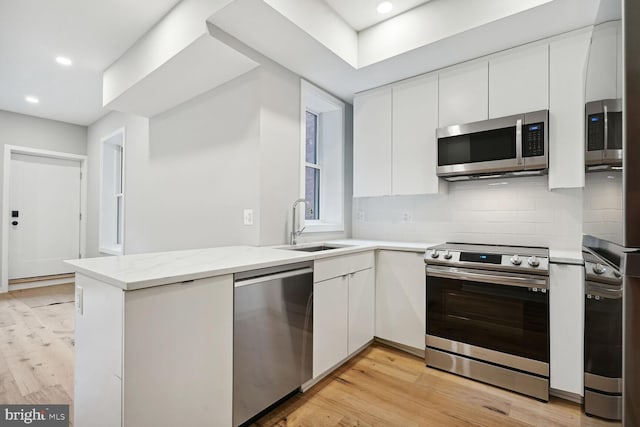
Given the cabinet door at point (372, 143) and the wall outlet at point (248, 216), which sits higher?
the cabinet door at point (372, 143)

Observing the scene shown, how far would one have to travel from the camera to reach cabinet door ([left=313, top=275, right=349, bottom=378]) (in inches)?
80.5

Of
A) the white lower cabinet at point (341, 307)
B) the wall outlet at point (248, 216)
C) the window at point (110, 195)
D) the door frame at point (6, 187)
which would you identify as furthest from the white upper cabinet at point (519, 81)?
the door frame at point (6, 187)

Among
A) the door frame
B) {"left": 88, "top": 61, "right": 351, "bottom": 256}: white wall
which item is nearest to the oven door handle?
{"left": 88, "top": 61, "right": 351, "bottom": 256}: white wall

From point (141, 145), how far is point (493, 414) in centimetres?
449

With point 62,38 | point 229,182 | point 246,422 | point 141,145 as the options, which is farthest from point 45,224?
point 246,422

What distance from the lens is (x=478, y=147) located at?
2.42 meters

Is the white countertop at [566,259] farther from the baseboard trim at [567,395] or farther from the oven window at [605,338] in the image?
the oven window at [605,338]

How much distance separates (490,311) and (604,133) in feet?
5.19

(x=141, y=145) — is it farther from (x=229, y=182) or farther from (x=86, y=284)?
(x=86, y=284)

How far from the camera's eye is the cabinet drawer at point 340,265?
2068mm

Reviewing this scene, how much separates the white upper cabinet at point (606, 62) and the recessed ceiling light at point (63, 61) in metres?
4.26

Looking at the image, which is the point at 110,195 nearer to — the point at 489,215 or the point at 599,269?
the point at 489,215

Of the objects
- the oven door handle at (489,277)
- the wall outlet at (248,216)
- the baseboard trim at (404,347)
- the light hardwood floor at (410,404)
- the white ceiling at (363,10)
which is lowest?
the light hardwood floor at (410,404)

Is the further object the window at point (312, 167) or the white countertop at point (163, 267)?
the window at point (312, 167)
